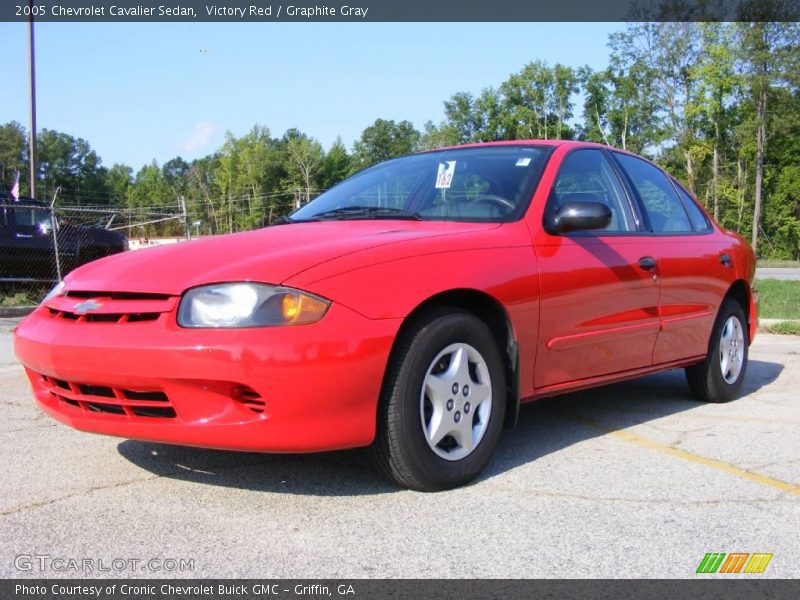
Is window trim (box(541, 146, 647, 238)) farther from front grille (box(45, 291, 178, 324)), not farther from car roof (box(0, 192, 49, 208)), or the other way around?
car roof (box(0, 192, 49, 208))

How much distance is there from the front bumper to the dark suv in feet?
33.6

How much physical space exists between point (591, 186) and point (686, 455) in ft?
4.89

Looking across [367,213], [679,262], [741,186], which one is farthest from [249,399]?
[741,186]

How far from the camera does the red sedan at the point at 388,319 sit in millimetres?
2895

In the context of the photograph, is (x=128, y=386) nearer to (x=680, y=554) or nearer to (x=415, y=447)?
(x=415, y=447)

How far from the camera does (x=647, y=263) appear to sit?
4.38m

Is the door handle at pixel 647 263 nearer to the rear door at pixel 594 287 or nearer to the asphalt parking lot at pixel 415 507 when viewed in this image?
the rear door at pixel 594 287

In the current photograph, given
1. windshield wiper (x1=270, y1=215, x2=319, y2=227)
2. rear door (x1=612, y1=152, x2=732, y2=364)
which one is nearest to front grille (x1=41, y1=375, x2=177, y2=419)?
windshield wiper (x1=270, y1=215, x2=319, y2=227)

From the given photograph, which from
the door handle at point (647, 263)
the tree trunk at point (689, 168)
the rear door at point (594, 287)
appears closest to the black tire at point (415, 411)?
the rear door at point (594, 287)

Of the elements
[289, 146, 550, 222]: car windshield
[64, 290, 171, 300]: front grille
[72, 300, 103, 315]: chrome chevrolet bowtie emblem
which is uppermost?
[289, 146, 550, 222]: car windshield

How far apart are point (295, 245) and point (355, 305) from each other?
47 cm

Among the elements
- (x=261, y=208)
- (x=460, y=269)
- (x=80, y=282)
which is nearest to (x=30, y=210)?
(x=80, y=282)

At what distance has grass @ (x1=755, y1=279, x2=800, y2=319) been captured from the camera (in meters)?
10.9

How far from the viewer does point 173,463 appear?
3654mm
